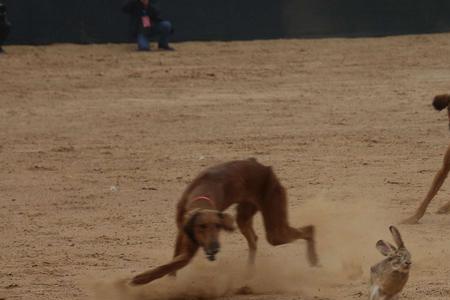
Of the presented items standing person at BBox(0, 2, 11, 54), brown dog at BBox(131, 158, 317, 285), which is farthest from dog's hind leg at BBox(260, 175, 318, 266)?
standing person at BBox(0, 2, 11, 54)

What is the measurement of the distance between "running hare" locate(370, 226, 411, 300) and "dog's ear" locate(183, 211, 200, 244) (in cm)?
123

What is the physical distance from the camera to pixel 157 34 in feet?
71.6

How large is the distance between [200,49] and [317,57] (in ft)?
6.88

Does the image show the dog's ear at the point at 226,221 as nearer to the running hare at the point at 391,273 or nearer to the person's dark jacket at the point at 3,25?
the running hare at the point at 391,273

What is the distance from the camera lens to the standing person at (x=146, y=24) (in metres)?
21.3

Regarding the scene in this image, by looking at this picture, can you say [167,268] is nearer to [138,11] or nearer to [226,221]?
[226,221]

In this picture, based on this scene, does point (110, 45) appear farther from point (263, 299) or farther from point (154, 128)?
point (263, 299)

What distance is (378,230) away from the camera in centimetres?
1047

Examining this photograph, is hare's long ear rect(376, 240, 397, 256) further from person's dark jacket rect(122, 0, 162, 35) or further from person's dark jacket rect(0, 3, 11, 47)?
person's dark jacket rect(122, 0, 162, 35)

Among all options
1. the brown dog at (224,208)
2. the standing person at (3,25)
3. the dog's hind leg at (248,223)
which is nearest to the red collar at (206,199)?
the brown dog at (224,208)

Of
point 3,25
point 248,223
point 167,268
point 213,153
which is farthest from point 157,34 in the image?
point 167,268

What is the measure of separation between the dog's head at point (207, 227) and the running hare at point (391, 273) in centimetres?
108

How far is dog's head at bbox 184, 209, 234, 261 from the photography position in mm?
7711

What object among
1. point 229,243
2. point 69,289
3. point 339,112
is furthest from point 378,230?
point 339,112
